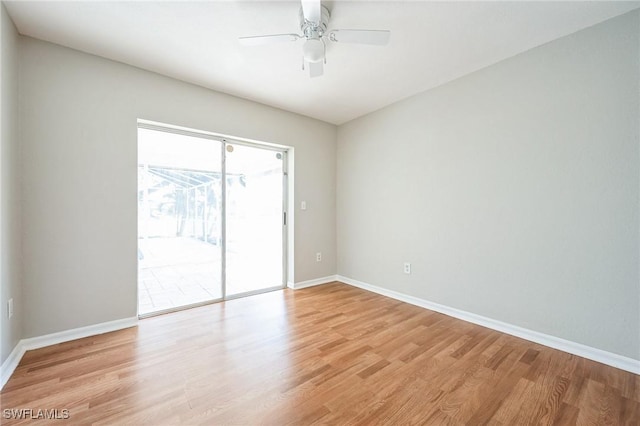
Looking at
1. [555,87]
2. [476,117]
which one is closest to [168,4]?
[476,117]

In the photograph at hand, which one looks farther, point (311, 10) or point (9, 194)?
point (9, 194)

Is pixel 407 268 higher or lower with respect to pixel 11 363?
higher

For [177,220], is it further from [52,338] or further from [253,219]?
[52,338]

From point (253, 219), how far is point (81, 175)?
6.09ft

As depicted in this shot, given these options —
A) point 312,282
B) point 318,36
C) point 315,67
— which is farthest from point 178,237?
point 318,36

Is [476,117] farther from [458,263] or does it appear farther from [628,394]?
[628,394]

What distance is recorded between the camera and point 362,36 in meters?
1.79

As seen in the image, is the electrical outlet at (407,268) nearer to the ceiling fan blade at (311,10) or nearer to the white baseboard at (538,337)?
the white baseboard at (538,337)

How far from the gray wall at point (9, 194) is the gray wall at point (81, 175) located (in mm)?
92

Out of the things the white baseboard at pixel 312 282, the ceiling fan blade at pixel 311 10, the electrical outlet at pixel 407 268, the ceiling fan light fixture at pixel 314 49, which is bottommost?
the white baseboard at pixel 312 282

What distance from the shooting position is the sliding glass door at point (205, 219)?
2.83 metres

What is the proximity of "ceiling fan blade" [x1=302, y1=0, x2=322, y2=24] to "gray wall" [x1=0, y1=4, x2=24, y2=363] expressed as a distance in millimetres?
2084

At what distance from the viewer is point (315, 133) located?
399cm

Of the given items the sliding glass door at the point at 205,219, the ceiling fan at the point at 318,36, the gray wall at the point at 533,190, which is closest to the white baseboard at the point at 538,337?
the gray wall at the point at 533,190
